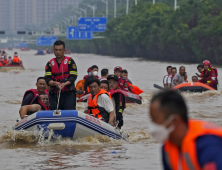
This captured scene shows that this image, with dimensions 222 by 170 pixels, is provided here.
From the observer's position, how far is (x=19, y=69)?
37.1m

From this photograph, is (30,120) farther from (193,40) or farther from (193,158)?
(193,40)

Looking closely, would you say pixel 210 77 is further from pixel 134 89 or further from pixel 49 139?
pixel 49 139

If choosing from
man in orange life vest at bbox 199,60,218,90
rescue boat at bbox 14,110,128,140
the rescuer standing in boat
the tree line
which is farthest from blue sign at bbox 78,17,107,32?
the rescuer standing in boat

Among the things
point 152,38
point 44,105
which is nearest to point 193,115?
point 44,105

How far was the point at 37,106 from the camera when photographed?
349 inches

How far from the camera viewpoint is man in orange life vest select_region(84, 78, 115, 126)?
8.29 metres

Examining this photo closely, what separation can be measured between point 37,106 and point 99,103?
116cm

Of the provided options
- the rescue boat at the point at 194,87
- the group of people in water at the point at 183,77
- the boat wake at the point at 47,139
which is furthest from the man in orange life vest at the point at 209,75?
the boat wake at the point at 47,139

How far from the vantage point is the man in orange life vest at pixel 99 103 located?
8.29 meters

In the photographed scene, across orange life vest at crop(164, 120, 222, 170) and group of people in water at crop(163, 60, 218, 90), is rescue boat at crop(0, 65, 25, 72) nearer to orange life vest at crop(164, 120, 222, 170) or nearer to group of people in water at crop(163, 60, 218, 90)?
group of people in water at crop(163, 60, 218, 90)

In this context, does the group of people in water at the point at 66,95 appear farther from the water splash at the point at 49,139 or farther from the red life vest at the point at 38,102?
the water splash at the point at 49,139

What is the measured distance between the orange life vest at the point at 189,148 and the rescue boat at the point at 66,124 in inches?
219

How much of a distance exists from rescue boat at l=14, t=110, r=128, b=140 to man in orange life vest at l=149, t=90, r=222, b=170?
5589mm

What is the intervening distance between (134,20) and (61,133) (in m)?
63.4
